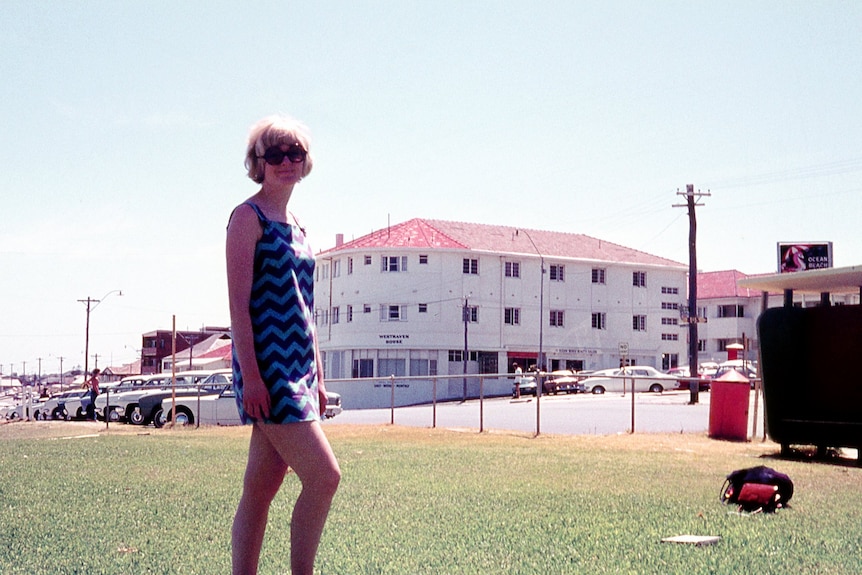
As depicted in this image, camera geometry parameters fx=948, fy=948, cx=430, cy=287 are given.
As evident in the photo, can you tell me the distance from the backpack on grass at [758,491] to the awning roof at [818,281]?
4.84 m

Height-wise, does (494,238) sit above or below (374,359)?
above

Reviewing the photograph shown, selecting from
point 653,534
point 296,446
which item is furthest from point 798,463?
point 296,446

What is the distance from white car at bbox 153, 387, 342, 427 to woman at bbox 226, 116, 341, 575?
2221cm

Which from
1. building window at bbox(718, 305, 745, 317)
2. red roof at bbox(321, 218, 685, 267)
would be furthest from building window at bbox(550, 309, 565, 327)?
building window at bbox(718, 305, 745, 317)

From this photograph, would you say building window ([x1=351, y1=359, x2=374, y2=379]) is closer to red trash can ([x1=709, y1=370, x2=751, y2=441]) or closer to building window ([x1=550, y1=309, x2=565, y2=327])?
building window ([x1=550, y1=309, x2=565, y2=327])

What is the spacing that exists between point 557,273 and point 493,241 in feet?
16.8

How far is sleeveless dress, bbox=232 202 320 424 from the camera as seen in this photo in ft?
11.0

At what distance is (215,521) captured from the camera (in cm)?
602

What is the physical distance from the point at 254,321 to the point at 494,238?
64265 mm

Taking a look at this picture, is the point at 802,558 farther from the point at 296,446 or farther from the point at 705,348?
the point at 705,348

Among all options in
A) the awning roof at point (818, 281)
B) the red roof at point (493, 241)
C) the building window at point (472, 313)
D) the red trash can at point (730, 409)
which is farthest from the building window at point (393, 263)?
the awning roof at point (818, 281)

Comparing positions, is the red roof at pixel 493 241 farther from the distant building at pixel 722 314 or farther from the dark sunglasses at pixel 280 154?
the dark sunglasses at pixel 280 154

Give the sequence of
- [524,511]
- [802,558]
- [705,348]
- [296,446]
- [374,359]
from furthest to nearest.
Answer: [705,348] < [374,359] < [524,511] < [802,558] < [296,446]

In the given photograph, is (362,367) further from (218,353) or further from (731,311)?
(218,353)
